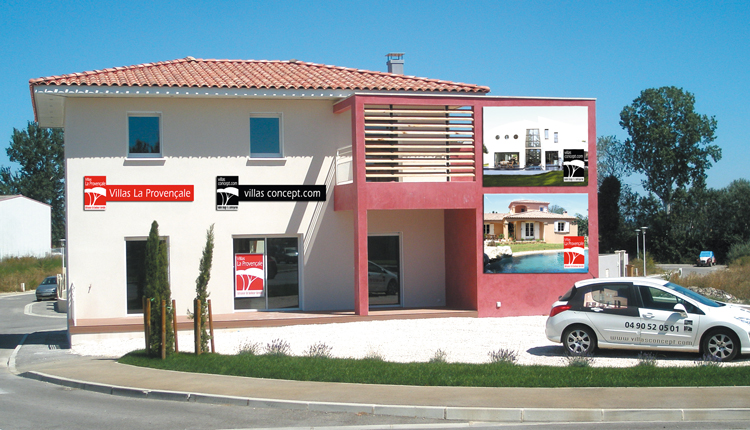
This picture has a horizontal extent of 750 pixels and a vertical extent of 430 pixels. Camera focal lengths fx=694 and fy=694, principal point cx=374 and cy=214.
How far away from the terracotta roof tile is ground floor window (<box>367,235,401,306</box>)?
4.40 m

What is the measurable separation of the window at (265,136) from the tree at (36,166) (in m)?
74.4

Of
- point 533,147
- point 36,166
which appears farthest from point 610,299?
point 36,166

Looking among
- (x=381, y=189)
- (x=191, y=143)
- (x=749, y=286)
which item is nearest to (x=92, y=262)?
(x=191, y=143)

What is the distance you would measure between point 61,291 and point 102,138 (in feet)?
64.7

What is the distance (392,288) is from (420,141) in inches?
174

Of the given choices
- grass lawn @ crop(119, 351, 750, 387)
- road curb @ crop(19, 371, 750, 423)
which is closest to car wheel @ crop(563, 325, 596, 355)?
grass lawn @ crop(119, 351, 750, 387)

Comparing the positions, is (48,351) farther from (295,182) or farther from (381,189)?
(381,189)

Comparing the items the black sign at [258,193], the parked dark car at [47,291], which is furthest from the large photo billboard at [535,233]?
the parked dark car at [47,291]

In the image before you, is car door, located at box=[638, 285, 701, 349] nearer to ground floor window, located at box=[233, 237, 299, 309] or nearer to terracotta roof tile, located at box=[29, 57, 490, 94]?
terracotta roof tile, located at box=[29, 57, 490, 94]

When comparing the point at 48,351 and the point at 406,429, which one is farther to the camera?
the point at 48,351

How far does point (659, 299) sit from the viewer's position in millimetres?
12461

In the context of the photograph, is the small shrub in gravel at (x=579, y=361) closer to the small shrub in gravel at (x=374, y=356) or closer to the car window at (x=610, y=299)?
the car window at (x=610, y=299)

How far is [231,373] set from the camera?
11391 mm

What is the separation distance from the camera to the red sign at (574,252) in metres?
18.9
